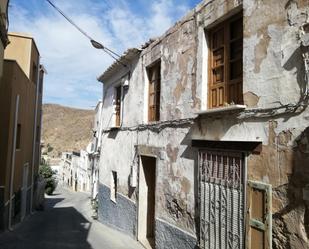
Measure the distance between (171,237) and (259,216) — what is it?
329 centimetres

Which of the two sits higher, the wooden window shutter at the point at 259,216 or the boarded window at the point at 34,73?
the boarded window at the point at 34,73

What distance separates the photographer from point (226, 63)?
6.91 meters

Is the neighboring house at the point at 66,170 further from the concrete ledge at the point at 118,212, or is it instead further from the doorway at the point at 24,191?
the concrete ledge at the point at 118,212

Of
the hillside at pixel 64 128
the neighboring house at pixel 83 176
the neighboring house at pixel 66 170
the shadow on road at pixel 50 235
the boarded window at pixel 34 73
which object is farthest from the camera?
the hillside at pixel 64 128

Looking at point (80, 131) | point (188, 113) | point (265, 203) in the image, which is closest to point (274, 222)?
point (265, 203)

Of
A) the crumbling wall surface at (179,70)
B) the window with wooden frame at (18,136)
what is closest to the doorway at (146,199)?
the crumbling wall surface at (179,70)

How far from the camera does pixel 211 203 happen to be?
22.5 feet

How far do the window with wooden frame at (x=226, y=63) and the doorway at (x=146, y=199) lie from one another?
393 cm

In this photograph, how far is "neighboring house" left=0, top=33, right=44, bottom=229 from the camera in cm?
1298

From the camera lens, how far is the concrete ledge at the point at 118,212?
1144 cm

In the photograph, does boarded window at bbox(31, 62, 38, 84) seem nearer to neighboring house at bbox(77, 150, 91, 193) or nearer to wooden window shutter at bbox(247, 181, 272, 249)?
wooden window shutter at bbox(247, 181, 272, 249)

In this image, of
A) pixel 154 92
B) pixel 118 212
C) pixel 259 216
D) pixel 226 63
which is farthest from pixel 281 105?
pixel 118 212

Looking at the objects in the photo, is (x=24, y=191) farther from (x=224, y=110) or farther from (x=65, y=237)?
(x=224, y=110)

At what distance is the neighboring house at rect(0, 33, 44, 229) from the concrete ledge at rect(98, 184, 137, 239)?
326 cm
